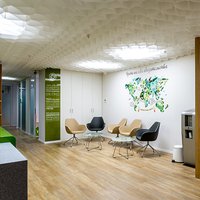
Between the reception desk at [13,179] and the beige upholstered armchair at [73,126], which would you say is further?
the beige upholstered armchair at [73,126]

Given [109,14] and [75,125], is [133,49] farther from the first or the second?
[75,125]

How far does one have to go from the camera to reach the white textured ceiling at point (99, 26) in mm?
2865

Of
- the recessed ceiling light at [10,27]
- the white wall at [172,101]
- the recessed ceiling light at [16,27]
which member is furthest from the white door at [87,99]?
the recessed ceiling light at [10,27]

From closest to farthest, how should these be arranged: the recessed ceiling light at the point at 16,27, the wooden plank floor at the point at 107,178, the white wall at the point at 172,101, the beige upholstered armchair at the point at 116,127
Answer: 1. the recessed ceiling light at the point at 16,27
2. the wooden plank floor at the point at 107,178
3. the white wall at the point at 172,101
4. the beige upholstered armchair at the point at 116,127

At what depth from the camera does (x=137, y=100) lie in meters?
7.36

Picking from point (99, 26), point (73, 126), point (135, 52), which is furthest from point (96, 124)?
point (99, 26)

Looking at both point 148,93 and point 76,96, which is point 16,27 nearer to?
point 148,93

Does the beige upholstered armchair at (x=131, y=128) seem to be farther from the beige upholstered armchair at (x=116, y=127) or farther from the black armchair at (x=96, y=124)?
the black armchair at (x=96, y=124)

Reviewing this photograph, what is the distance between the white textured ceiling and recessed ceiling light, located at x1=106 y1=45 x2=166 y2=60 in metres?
0.23

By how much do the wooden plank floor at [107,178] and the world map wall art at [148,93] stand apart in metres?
1.65

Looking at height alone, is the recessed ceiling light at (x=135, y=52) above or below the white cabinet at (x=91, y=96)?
above

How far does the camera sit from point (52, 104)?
7.89 m

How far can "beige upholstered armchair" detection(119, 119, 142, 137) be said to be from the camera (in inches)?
267

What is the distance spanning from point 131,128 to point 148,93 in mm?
1369
